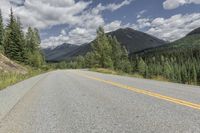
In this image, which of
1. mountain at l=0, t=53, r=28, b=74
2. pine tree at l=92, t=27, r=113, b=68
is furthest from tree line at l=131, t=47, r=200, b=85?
mountain at l=0, t=53, r=28, b=74

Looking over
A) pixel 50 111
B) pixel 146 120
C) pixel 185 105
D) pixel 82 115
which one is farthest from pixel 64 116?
pixel 185 105

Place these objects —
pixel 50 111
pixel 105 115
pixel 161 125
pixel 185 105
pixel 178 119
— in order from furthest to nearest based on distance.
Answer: pixel 50 111 → pixel 185 105 → pixel 105 115 → pixel 178 119 → pixel 161 125

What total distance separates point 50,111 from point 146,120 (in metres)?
3.23

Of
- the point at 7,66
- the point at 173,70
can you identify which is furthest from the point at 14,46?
the point at 173,70

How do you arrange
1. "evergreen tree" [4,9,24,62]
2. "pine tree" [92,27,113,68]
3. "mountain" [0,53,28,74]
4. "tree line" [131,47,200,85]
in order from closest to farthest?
1. "tree line" [131,47,200,85]
2. "mountain" [0,53,28,74]
3. "evergreen tree" [4,9,24,62]
4. "pine tree" [92,27,113,68]

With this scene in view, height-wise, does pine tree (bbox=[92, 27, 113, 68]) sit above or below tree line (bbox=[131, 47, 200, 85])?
above

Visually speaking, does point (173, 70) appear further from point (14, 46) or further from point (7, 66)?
point (14, 46)

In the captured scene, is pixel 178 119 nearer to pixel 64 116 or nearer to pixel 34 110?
pixel 64 116

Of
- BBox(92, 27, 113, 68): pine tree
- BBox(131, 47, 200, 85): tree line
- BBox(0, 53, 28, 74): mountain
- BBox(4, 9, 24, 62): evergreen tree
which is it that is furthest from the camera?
BBox(92, 27, 113, 68): pine tree

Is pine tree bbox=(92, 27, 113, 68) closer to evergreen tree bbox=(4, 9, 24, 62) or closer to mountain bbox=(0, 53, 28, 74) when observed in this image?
evergreen tree bbox=(4, 9, 24, 62)

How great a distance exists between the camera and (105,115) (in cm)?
641

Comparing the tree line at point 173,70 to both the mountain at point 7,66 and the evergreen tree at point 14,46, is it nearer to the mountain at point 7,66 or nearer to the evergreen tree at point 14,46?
the mountain at point 7,66

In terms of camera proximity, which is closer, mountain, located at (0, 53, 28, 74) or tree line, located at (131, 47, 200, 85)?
tree line, located at (131, 47, 200, 85)

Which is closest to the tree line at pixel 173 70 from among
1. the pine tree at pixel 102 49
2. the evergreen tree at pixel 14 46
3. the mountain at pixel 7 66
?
the pine tree at pixel 102 49
